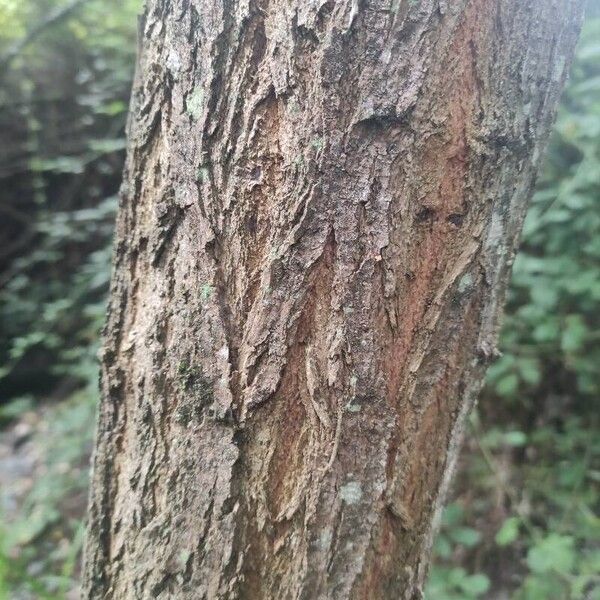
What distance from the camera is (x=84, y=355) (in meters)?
2.79

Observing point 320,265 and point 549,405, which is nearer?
point 320,265

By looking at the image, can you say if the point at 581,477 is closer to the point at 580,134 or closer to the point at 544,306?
the point at 544,306

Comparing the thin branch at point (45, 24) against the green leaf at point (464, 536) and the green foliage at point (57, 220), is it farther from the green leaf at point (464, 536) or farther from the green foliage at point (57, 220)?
the green leaf at point (464, 536)

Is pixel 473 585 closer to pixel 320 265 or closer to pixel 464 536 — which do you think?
pixel 464 536

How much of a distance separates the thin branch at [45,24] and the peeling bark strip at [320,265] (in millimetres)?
2304

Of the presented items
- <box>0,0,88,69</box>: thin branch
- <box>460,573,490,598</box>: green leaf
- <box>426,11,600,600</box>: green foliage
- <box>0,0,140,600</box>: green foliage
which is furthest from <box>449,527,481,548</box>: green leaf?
<box>0,0,88,69</box>: thin branch

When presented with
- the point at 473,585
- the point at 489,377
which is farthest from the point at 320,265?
the point at 489,377

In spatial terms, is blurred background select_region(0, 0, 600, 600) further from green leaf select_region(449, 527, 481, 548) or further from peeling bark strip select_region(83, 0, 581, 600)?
peeling bark strip select_region(83, 0, 581, 600)

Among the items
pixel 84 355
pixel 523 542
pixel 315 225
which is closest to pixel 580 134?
pixel 523 542

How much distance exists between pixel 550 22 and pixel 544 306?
1.44 metres

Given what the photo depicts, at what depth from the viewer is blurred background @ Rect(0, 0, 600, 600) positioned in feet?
6.06

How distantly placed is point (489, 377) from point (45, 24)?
107 inches

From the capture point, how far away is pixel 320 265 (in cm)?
76

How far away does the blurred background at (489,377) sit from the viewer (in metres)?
1.85
